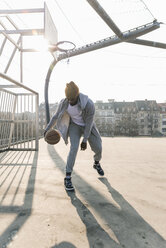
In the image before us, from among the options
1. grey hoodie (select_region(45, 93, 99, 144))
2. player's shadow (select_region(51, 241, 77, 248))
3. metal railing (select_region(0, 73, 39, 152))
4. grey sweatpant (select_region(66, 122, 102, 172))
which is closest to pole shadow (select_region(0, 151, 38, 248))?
player's shadow (select_region(51, 241, 77, 248))

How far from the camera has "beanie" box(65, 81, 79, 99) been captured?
83.0 inches

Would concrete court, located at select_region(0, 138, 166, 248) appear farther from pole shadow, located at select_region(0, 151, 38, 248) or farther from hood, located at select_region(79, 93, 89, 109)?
hood, located at select_region(79, 93, 89, 109)

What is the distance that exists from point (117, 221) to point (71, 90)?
59.2 inches

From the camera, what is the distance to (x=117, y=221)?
4.25ft

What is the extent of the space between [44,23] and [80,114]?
13.8 ft

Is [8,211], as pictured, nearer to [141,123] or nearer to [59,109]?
[59,109]

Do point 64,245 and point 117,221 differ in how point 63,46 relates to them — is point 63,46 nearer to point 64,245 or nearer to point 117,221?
point 117,221

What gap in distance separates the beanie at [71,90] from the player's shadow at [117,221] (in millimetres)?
1172

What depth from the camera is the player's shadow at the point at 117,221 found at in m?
1.05

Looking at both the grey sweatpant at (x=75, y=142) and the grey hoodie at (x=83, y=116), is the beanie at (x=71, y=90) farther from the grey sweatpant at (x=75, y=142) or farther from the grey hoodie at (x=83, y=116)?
the grey sweatpant at (x=75, y=142)

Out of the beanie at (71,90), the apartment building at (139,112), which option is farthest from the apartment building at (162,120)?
the beanie at (71,90)

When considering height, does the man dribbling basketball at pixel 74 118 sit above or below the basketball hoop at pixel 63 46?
below

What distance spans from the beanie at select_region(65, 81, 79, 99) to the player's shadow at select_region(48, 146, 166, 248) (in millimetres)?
1172

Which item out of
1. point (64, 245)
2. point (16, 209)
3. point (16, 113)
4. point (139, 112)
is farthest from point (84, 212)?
point (139, 112)
